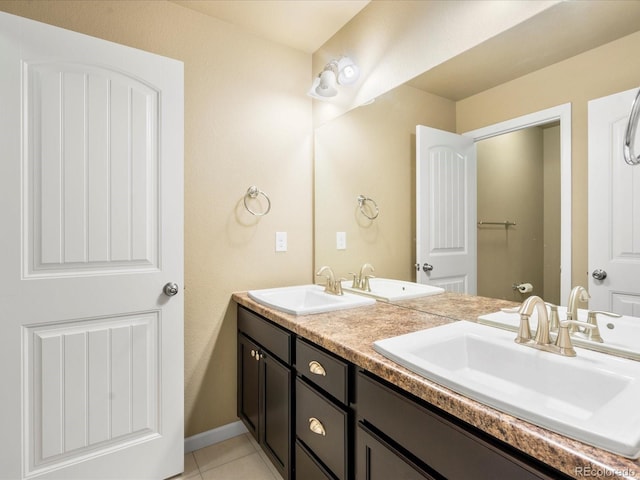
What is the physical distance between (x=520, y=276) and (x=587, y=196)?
0.32 m

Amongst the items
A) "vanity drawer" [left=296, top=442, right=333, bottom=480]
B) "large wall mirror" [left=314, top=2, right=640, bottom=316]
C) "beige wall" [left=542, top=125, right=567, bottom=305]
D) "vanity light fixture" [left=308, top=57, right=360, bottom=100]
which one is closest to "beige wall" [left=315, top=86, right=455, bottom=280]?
"large wall mirror" [left=314, top=2, right=640, bottom=316]

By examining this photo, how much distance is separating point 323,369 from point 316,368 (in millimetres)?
50

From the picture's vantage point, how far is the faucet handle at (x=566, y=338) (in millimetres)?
886

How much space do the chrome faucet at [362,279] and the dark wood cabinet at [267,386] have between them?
56 centimetres

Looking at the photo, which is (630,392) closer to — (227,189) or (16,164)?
(227,189)

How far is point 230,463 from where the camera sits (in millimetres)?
1806

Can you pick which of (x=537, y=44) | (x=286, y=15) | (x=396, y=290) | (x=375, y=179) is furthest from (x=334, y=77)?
(x=396, y=290)

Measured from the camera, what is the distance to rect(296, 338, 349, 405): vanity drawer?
1071 mm

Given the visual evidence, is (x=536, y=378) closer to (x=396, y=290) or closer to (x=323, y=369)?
(x=323, y=369)

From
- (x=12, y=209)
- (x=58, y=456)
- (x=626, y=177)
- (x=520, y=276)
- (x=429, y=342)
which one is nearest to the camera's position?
(x=626, y=177)

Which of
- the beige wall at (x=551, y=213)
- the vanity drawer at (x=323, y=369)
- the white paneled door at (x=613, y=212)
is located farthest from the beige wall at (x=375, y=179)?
the vanity drawer at (x=323, y=369)

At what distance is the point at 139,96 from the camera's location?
1.56 meters

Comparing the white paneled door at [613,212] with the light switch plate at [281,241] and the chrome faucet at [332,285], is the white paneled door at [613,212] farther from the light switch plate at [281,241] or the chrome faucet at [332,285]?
the light switch plate at [281,241]

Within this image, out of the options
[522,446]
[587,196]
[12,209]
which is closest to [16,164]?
[12,209]
